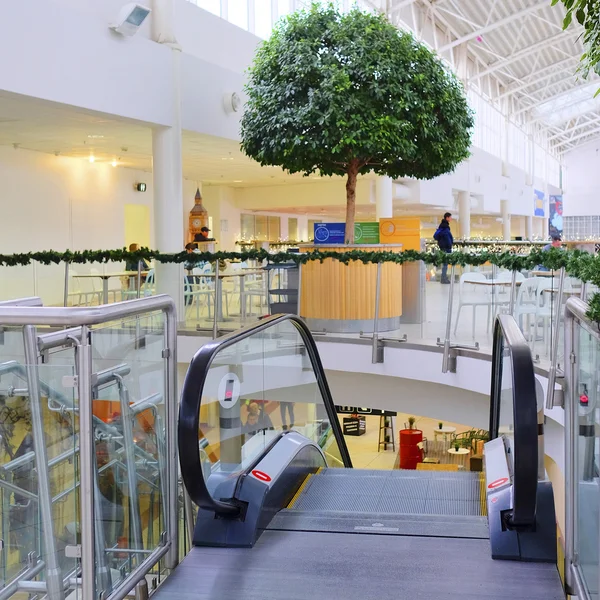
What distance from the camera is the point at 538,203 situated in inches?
1656

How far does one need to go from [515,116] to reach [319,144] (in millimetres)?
33105

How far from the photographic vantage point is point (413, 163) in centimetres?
1098

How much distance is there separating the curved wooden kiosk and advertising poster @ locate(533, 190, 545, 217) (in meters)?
32.4

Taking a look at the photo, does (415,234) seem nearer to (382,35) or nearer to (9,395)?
(382,35)

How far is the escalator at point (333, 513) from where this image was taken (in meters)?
3.06

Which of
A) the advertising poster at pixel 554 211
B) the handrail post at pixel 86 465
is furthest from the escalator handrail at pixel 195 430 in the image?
the advertising poster at pixel 554 211

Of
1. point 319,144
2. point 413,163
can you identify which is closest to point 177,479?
point 319,144

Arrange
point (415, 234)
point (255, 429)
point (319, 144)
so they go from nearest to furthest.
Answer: point (255, 429) → point (319, 144) → point (415, 234)

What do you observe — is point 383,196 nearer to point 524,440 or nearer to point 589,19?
→ point 589,19

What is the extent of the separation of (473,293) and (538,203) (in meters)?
35.9

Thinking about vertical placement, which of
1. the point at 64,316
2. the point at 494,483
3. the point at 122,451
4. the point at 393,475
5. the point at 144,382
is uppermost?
the point at 64,316

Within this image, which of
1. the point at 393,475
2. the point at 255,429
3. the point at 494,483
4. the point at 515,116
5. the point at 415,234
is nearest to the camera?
the point at 494,483

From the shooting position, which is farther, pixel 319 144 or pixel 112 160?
pixel 112 160

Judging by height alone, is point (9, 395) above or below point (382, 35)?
below
